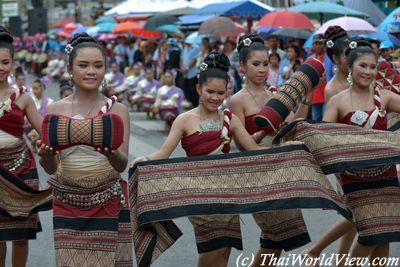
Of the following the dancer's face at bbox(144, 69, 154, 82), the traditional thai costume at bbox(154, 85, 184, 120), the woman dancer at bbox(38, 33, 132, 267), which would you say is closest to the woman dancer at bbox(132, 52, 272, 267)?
the woman dancer at bbox(38, 33, 132, 267)

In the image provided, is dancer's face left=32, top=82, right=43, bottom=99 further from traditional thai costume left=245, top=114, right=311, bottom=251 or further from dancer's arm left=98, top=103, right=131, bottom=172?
dancer's arm left=98, top=103, right=131, bottom=172

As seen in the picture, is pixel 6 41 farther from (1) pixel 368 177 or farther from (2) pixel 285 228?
(1) pixel 368 177

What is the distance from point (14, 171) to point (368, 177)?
2.29m

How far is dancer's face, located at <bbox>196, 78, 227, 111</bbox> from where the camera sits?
19.5 feet

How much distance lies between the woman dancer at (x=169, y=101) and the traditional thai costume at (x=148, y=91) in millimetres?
1797

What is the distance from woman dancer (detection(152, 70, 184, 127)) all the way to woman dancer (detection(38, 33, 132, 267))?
11609mm

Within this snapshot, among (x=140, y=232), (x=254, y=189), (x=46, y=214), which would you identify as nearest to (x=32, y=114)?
(x=140, y=232)

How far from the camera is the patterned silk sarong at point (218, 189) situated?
5.67m

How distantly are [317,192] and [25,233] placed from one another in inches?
76.7

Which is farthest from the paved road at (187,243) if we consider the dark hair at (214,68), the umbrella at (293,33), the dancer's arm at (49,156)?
the umbrella at (293,33)

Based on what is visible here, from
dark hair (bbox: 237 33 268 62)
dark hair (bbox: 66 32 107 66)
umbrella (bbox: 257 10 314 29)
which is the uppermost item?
dark hair (bbox: 66 32 107 66)

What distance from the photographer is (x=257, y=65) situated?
6531 millimetres

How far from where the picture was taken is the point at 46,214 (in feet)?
32.0

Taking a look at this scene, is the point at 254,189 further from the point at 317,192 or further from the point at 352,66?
the point at 352,66
